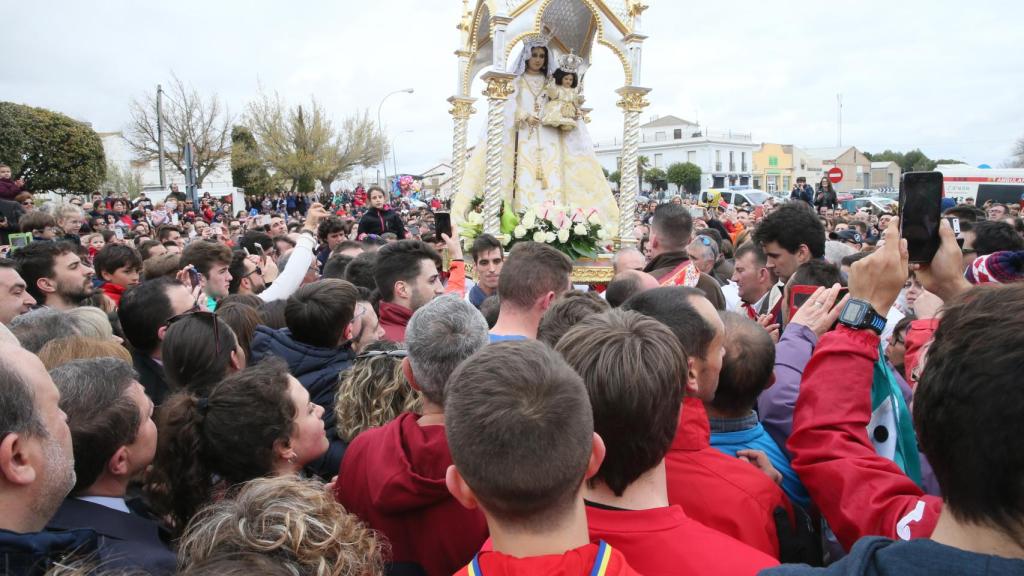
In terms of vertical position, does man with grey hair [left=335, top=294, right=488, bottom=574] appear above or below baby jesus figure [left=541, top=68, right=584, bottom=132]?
below

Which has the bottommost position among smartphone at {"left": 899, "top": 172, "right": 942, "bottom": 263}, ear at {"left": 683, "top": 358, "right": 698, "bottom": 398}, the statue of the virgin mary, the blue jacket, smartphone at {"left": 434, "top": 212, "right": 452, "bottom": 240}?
the blue jacket

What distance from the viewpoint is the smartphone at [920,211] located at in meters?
2.21

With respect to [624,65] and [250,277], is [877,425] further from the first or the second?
[624,65]

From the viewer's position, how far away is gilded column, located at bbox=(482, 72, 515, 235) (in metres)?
9.03

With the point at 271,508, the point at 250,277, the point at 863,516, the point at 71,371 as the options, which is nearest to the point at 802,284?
the point at 863,516

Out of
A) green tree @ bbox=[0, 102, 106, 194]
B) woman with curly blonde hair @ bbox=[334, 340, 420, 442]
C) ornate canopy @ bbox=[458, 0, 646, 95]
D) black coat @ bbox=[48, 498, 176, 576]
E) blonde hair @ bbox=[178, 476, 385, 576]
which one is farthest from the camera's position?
green tree @ bbox=[0, 102, 106, 194]

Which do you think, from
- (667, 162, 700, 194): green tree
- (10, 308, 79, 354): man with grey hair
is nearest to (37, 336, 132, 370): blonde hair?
(10, 308, 79, 354): man with grey hair

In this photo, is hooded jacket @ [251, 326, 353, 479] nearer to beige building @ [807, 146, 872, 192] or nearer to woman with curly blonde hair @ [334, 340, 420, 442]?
woman with curly blonde hair @ [334, 340, 420, 442]

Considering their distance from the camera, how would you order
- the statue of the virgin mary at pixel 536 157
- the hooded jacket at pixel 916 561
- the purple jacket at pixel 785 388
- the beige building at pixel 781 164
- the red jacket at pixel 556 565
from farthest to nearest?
the beige building at pixel 781 164, the statue of the virgin mary at pixel 536 157, the purple jacket at pixel 785 388, the red jacket at pixel 556 565, the hooded jacket at pixel 916 561

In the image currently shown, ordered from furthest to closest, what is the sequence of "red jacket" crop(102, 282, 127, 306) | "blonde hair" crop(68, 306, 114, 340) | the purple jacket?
"red jacket" crop(102, 282, 127, 306), "blonde hair" crop(68, 306, 114, 340), the purple jacket

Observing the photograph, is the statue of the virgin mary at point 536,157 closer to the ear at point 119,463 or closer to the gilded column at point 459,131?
the gilded column at point 459,131

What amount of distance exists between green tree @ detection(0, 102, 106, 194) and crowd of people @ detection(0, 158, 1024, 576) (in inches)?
1017

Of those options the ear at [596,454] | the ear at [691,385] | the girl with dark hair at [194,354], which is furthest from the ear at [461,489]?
the girl with dark hair at [194,354]

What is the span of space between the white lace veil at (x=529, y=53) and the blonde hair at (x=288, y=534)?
878 cm
